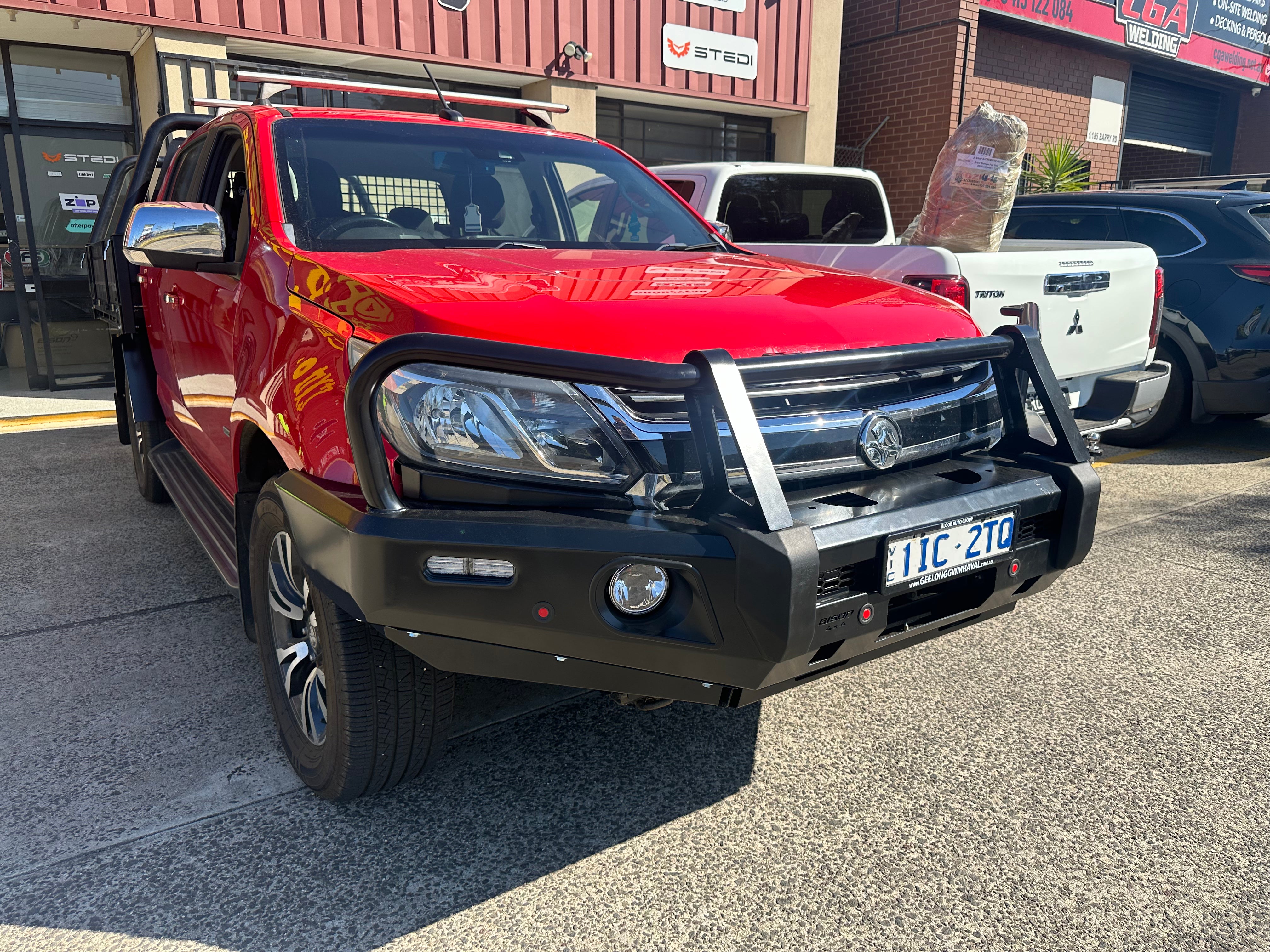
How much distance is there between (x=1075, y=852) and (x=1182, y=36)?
62.2 ft

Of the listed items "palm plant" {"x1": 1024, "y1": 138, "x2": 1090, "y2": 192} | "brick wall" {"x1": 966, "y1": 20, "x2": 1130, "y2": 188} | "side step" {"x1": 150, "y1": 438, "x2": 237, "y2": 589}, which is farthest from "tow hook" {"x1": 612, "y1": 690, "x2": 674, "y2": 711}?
"palm plant" {"x1": 1024, "y1": 138, "x2": 1090, "y2": 192}

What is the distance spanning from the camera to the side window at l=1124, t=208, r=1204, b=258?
21.8ft

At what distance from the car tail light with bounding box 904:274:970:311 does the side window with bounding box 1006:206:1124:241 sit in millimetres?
3173

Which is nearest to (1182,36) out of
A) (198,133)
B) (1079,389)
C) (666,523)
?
(1079,389)

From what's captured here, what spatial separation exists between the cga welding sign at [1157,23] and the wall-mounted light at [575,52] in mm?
10111

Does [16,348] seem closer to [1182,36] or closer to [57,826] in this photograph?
[57,826]

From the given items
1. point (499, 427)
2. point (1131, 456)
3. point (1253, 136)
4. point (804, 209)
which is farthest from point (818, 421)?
point (1253, 136)

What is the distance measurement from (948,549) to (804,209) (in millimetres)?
4516

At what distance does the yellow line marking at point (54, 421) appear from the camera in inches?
291

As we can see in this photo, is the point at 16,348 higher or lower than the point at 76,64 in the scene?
lower

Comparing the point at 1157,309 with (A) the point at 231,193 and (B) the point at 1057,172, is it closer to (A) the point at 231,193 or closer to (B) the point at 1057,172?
(A) the point at 231,193

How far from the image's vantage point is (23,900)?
212 cm

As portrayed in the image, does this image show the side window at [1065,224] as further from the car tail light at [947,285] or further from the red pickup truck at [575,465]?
the red pickup truck at [575,465]

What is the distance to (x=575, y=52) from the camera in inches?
402
